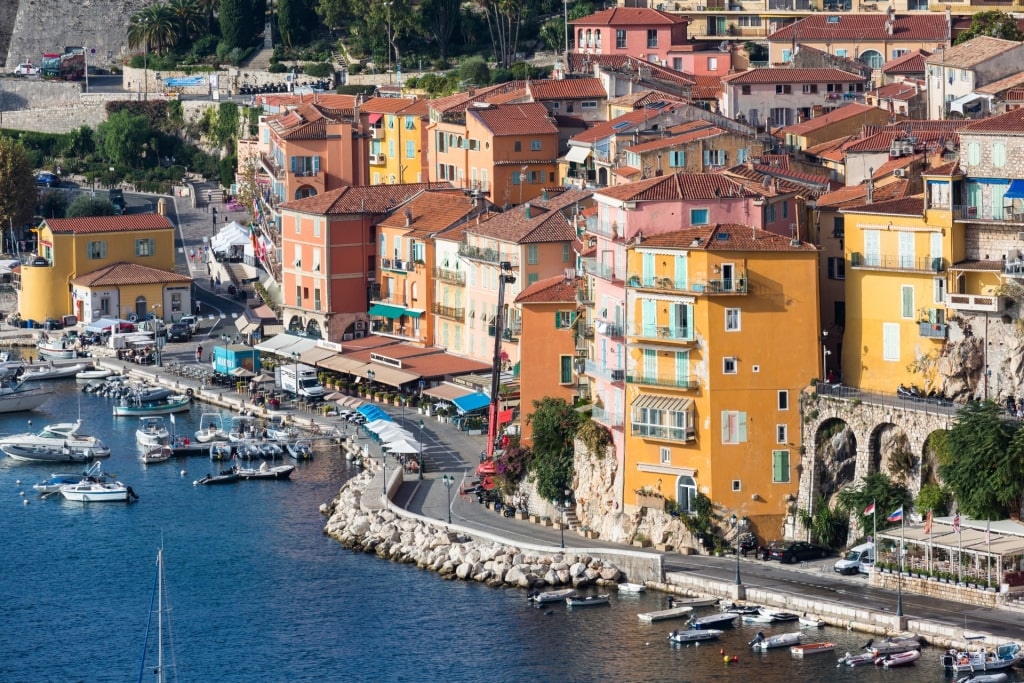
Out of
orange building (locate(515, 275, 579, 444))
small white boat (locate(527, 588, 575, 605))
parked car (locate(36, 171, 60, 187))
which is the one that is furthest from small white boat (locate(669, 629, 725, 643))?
parked car (locate(36, 171, 60, 187))

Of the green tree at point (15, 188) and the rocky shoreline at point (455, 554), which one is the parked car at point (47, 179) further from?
the rocky shoreline at point (455, 554)

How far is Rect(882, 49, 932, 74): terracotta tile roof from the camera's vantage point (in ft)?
365

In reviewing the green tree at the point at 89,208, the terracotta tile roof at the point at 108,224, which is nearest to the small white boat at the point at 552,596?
the terracotta tile roof at the point at 108,224

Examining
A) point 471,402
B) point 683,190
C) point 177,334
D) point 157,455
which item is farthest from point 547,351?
point 177,334

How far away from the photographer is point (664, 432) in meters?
73.1

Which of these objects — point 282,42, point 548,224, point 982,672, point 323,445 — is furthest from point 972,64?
point 282,42

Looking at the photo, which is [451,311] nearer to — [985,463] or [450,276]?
[450,276]

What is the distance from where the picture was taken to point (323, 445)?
9231 centimetres

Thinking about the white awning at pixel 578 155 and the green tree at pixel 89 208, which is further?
the green tree at pixel 89 208

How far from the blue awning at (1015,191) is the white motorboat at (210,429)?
31.7 metres

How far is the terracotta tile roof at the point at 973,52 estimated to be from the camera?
3922 inches

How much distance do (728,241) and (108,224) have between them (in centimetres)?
4963

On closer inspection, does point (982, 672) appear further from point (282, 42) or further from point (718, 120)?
point (282, 42)

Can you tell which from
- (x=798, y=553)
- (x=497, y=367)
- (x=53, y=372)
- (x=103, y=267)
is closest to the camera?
(x=798, y=553)
